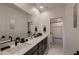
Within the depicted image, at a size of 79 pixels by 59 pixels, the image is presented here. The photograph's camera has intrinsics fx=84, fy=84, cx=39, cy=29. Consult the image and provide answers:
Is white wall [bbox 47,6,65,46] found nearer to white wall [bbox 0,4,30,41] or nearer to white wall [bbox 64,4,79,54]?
white wall [bbox 64,4,79,54]

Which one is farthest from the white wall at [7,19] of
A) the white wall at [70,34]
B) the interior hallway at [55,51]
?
the interior hallway at [55,51]

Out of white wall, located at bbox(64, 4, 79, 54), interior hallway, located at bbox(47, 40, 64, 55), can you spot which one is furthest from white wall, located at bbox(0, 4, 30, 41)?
interior hallway, located at bbox(47, 40, 64, 55)

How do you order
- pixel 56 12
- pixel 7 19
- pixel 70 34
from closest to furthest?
pixel 7 19, pixel 70 34, pixel 56 12

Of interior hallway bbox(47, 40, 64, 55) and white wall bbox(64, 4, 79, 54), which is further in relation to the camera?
interior hallway bbox(47, 40, 64, 55)

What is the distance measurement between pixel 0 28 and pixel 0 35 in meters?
0.14

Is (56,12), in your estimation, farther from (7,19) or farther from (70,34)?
(7,19)

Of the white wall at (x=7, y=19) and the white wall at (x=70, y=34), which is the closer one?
the white wall at (x=7, y=19)

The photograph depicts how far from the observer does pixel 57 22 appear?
6.79 meters

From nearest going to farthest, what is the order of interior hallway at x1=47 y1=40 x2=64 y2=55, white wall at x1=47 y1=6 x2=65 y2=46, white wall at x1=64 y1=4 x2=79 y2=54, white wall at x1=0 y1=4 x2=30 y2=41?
white wall at x1=0 y1=4 x2=30 y2=41 < white wall at x1=64 y1=4 x2=79 y2=54 < interior hallway at x1=47 y1=40 x2=64 y2=55 < white wall at x1=47 y1=6 x2=65 y2=46

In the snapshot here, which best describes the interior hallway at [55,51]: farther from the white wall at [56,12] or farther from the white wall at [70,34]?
the white wall at [56,12]

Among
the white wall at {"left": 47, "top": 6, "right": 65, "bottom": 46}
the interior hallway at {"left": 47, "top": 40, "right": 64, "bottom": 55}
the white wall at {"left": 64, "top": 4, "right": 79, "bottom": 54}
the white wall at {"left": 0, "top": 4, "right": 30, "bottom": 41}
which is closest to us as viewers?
the white wall at {"left": 0, "top": 4, "right": 30, "bottom": 41}

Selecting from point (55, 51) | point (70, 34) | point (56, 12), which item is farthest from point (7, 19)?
point (56, 12)
